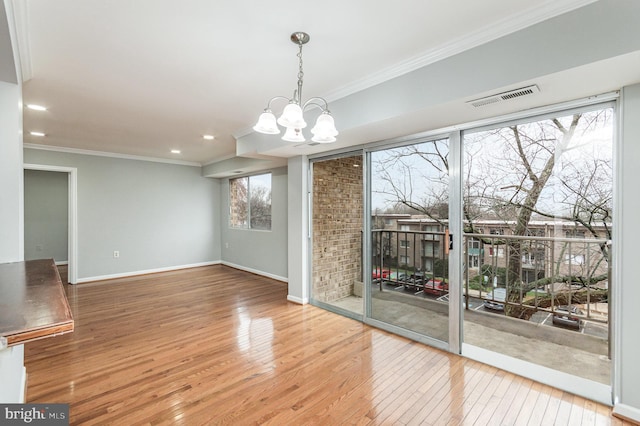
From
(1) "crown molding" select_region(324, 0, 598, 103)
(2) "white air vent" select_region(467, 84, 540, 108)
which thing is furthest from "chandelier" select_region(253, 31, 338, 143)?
(2) "white air vent" select_region(467, 84, 540, 108)

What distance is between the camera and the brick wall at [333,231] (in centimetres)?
411

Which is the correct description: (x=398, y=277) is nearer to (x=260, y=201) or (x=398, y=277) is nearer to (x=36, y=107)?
(x=260, y=201)

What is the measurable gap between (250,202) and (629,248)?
5.74 meters

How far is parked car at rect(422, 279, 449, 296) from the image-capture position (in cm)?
297

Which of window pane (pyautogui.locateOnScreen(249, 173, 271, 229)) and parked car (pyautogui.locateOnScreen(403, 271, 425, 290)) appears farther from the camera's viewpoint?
window pane (pyautogui.locateOnScreen(249, 173, 271, 229))

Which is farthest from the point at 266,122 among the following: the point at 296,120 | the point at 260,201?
the point at 260,201

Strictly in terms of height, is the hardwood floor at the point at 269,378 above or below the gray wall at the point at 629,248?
below

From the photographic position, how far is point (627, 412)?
192 cm

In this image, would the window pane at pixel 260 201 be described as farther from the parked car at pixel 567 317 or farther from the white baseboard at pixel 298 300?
the parked car at pixel 567 317

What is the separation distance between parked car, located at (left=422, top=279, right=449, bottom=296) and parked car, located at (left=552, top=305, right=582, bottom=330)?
837mm

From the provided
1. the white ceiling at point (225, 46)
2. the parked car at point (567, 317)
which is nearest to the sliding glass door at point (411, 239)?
the white ceiling at point (225, 46)

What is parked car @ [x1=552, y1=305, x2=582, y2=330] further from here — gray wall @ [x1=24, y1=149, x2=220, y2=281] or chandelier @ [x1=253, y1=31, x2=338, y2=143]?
gray wall @ [x1=24, y1=149, x2=220, y2=281]

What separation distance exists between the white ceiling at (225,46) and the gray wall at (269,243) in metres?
2.27

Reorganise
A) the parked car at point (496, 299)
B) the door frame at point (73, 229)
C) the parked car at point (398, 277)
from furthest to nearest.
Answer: the door frame at point (73, 229) → the parked car at point (398, 277) → the parked car at point (496, 299)
